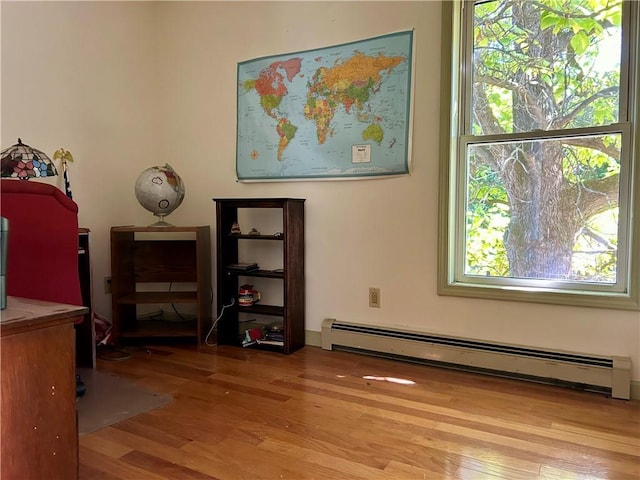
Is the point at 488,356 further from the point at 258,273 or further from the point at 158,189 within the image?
the point at 158,189

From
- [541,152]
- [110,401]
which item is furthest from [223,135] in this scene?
[541,152]

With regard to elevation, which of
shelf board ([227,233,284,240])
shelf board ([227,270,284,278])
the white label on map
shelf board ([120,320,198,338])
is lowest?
shelf board ([120,320,198,338])

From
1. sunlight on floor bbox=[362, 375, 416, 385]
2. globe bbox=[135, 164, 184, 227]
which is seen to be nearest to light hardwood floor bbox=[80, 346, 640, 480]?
sunlight on floor bbox=[362, 375, 416, 385]

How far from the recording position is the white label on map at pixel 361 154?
271 centimetres

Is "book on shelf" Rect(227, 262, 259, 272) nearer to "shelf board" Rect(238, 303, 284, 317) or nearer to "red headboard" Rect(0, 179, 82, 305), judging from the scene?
"shelf board" Rect(238, 303, 284, 317)

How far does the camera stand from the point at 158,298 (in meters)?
2.95

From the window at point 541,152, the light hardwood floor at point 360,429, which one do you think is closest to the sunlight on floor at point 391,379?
the light hardwood floor at point 360,429

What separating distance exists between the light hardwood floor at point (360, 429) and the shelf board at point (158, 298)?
497 mm

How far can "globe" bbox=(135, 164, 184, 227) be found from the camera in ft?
9.53

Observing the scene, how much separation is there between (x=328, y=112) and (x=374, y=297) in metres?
1.14

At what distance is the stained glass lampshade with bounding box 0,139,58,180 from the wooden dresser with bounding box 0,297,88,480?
1.38 meters

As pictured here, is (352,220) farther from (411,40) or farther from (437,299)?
(411,40)

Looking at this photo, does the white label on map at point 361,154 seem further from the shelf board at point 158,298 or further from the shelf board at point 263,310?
the shelf board at point 158,298

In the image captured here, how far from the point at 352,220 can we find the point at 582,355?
53.9 inches
